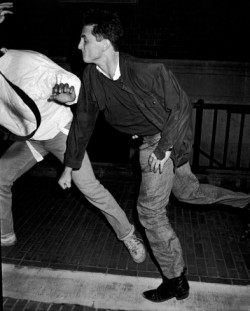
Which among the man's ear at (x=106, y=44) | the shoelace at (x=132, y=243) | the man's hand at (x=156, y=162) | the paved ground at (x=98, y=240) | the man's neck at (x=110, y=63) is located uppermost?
the man's ear at (x=106, y=44)

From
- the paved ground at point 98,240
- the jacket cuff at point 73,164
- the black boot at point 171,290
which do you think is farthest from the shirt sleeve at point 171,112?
the paved ground at point 98,240

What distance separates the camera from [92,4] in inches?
278

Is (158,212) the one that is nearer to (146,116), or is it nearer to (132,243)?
(146,116)

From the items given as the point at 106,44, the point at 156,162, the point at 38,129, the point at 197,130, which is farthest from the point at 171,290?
the point at 197,130

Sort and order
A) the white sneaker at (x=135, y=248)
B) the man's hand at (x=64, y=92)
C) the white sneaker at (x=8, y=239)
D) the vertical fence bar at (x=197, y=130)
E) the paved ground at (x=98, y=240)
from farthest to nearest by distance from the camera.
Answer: the vertical fence bar at (x=197, y=130) < the white sneaker at (x=8, y=239) < the white sneaker at (x=135, y=248) < the paved ground at (x=98, y=240) < the man's hand at (x=64, y=92)

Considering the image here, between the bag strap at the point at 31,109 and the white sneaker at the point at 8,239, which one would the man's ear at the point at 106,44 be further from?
the white sneaker at the point at 8,239

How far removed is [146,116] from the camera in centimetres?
280

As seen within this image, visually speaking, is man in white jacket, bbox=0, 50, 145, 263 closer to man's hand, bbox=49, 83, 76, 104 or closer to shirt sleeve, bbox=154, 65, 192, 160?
man's hand, bbox=49, 83, 76, 104

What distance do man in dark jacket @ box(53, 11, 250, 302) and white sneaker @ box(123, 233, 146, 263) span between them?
1.68 feet

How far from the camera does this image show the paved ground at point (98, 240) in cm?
344

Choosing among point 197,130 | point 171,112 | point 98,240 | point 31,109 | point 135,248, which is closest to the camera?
point 171,112

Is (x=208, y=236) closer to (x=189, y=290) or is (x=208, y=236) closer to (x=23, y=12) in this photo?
(x=189, y=290)

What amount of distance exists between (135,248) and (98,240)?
546 millimetres

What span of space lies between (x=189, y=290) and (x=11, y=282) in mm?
1533
